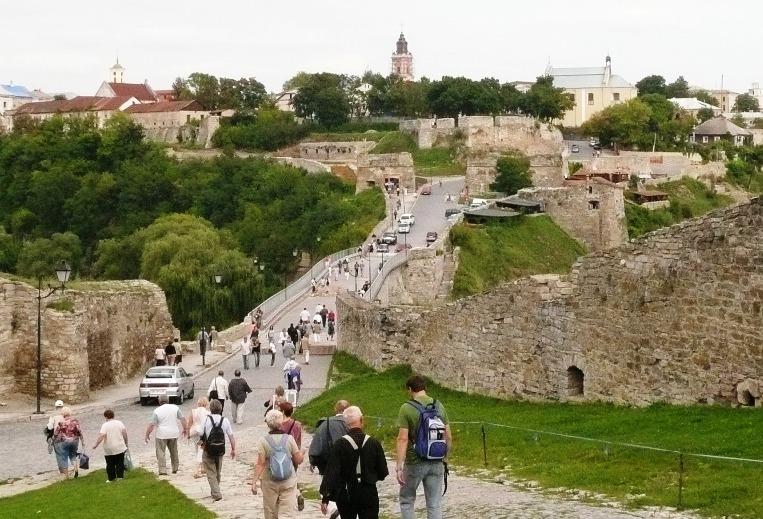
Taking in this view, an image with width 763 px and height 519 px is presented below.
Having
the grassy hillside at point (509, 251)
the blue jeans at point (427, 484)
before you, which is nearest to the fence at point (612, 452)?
the blue jeans at point (427, 484)

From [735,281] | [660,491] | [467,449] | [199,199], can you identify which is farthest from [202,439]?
[199,199]

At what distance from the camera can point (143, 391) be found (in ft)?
79.9

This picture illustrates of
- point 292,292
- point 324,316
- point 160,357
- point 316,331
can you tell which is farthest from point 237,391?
point 292,292

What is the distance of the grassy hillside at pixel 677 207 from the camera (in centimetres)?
6147

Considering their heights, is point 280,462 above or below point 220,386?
above

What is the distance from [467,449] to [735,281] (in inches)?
155

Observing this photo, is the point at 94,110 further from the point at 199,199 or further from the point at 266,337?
the point at 266,337

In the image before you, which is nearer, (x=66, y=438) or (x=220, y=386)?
(x=66, y=438)

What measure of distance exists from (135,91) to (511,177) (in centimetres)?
7942

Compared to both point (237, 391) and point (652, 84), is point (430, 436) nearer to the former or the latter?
point (237, 391)

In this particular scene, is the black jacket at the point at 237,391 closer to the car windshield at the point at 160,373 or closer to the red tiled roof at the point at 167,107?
the car windshield at the point at 160,373

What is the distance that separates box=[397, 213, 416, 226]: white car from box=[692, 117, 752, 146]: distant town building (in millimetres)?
48807

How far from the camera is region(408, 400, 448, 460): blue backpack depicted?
972 centimetres

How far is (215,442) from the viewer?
12.8 metres
